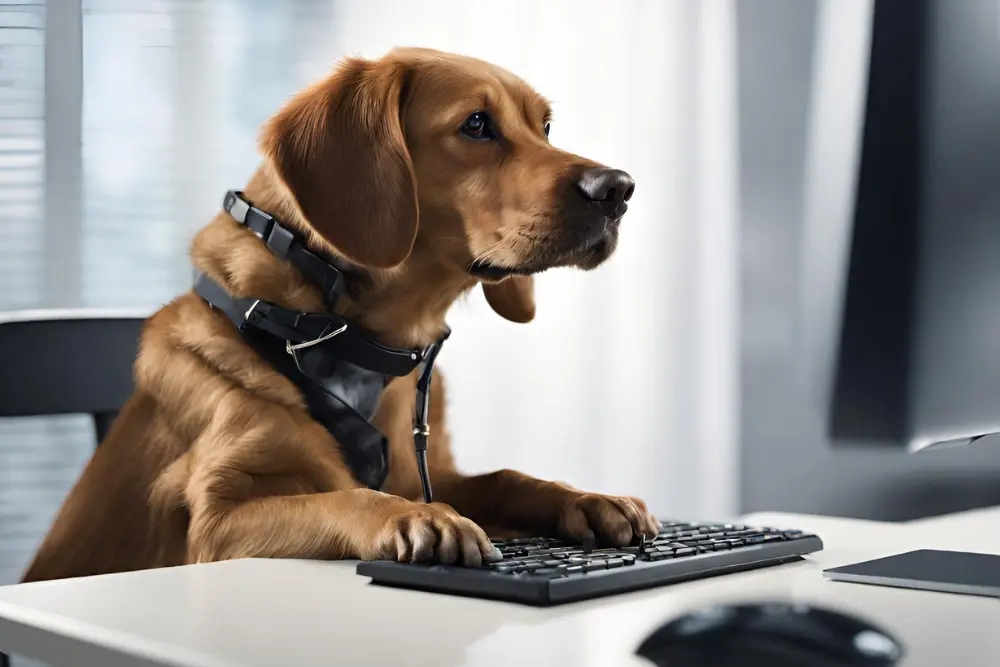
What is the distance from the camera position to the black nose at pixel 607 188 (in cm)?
120

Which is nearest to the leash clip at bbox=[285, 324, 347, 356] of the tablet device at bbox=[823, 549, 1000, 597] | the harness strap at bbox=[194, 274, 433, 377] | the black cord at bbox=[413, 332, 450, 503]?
the harness strap at bbox=[194, 274, 433, 377]

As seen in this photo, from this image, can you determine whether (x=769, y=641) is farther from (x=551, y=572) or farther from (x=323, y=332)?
(x=323, y=332)

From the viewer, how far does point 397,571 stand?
29.2 inches

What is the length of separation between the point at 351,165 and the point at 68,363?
0.53 m

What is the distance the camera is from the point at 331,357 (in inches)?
43.2

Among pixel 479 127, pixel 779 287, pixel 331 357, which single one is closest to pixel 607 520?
pixel 331 357

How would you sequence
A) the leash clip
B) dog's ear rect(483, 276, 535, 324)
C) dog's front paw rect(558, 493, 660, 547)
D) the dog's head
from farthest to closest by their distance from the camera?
dog's ear rect(483, 276, 535, 324) → the dog's head → the leash clip → dog's front paw rect(558, 493, 660, 547)

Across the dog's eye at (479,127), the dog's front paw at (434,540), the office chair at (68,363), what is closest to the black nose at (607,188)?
the dog's eye at (479,127)

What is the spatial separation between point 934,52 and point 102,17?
2156 millimetres

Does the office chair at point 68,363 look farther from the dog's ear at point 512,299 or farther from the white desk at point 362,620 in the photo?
the white desk at point 362,620

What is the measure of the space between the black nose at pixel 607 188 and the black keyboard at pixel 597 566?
420mm

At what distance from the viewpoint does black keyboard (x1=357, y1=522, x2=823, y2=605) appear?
0.67 metres

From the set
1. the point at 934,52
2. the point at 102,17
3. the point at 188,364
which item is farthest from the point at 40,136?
the point at 934,52

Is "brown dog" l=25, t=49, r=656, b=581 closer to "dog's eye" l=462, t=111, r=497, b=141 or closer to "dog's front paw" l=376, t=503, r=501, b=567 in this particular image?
"dog's eye" l=462, t=111, r=497, b=141
